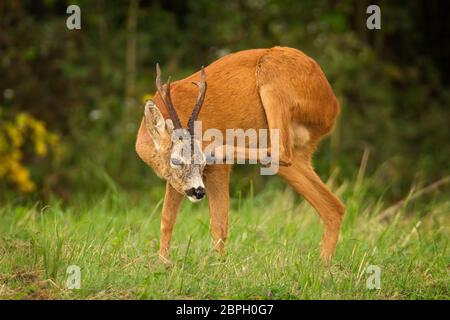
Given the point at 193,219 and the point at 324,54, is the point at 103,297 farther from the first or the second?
the point at 324,54

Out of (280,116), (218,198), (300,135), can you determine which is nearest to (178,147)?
(218,198)

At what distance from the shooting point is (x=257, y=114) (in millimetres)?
6914

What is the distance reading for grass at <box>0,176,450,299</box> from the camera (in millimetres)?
5746

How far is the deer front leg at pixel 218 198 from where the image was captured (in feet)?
22.5

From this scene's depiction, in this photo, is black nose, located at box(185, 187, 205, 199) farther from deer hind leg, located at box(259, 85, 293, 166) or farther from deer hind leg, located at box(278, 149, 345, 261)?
deer hind leg, located at box(278, 149, 345, 261)

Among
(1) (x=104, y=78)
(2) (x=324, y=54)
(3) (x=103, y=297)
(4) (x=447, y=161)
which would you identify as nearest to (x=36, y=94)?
(1) (x=104, y=78)

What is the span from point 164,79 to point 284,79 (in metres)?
5.58

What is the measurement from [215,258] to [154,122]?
1.06m

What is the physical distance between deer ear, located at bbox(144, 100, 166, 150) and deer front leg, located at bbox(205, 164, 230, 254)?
602mm

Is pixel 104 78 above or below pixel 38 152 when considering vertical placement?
above

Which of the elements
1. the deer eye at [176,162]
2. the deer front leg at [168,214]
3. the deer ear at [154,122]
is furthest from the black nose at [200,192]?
the deer front leg at [168,214]

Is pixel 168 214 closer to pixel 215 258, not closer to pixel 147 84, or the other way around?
pixel 215 258

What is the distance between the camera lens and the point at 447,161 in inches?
541

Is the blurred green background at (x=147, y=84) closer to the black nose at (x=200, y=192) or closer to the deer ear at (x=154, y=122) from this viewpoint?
the deer ear at (x=154, y=122)
